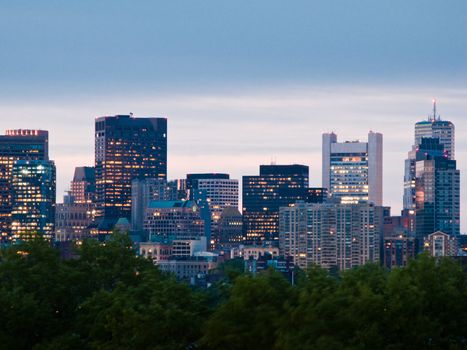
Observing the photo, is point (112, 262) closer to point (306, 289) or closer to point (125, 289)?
point (125, 289)

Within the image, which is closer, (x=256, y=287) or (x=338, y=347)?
(x=338, y=347)

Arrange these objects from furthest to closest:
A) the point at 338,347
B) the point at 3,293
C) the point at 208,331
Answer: the point at 3,293 → the point at 208,331 → the point at 338,347

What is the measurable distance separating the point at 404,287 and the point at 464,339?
4554 millimetres

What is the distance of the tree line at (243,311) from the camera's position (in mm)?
83750

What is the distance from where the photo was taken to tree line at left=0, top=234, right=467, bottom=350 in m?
83.8

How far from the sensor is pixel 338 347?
8062cm

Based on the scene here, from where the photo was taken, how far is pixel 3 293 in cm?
9212

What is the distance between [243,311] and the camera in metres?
86.9

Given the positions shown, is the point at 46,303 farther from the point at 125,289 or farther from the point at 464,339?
the point at 464,339

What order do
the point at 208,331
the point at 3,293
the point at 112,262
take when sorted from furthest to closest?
1. the point at 112,262
2. the point at 3,293
3. the point at 208,331

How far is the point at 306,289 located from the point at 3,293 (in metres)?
18.2

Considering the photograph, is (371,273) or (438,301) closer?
(438,301)

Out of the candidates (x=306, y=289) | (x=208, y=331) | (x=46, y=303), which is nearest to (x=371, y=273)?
(x=306, y=289)

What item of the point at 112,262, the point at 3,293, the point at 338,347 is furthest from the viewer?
the point at 112,262
